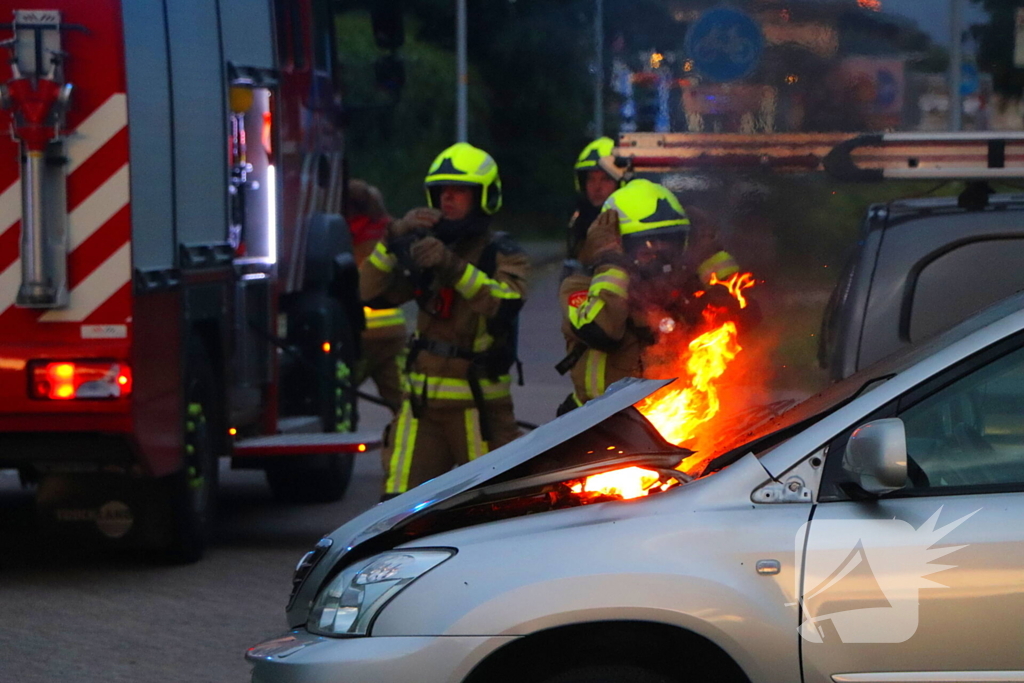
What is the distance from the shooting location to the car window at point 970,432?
12.4ft

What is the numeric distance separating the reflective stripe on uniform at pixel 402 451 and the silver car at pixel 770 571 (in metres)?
2.98

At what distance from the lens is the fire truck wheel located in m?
9.70

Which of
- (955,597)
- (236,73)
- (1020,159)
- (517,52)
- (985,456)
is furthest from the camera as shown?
(517,52)

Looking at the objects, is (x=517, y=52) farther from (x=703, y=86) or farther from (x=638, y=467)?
(x=638, y=467)

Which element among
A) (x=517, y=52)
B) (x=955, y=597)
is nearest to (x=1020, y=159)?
(x=955, y=597)

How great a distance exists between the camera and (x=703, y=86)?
6.90 metres

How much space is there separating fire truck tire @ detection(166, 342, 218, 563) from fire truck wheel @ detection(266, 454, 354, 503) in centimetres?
153

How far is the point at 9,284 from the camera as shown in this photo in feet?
22.5

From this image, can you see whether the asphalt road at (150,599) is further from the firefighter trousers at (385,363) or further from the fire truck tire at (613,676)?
the fire truck tire at (613,676)

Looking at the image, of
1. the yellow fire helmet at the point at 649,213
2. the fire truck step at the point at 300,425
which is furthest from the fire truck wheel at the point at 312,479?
the yellow fire helmet at the point at 649,213

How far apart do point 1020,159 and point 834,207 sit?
154 cm

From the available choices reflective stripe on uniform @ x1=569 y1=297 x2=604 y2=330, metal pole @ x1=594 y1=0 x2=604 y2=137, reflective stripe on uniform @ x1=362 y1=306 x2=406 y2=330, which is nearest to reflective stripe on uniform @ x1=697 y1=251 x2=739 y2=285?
reflective stripe on uniform @ x1=569 y1=297 x2=604 y2=330

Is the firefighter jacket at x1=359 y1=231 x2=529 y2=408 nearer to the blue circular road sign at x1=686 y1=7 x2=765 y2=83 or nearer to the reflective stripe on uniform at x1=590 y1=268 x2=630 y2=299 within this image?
the reflective stripe on uniform at x1=590 y1=268 x2=630 y2=299

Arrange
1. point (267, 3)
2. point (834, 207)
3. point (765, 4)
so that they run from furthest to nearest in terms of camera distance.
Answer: point (267, 3) < point (834, 207) < point (765, 4)
